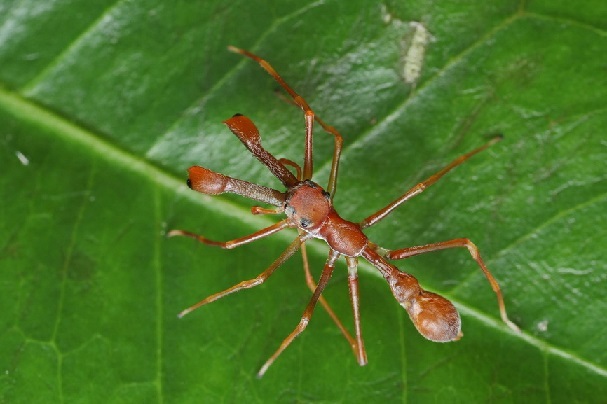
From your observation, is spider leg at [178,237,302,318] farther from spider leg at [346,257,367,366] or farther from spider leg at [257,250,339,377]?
spider leg at [346,257,367,366]

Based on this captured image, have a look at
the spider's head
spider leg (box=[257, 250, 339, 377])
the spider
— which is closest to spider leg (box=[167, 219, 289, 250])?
the spider

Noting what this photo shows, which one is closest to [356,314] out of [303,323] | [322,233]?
[303,323]

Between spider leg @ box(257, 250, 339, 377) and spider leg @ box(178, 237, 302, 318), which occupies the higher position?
spider leg @ box(178, 237, 302, 318)

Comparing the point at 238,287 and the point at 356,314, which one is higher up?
the point at 238,287

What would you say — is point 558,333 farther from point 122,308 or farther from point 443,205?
point 122,308

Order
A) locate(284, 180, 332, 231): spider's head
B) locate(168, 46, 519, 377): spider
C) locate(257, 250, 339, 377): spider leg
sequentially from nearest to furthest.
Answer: locate(168, 46, 519, 377): spider < locate(257, 250, 339, 377): spider leg < locate(284, 180, 332, 231): spider's head

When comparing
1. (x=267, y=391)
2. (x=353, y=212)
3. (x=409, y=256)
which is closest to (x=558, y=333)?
(x=409, y=256)

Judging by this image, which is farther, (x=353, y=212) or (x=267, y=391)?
(x=353, y=212)

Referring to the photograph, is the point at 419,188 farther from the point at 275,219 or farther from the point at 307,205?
the point at 275,219
